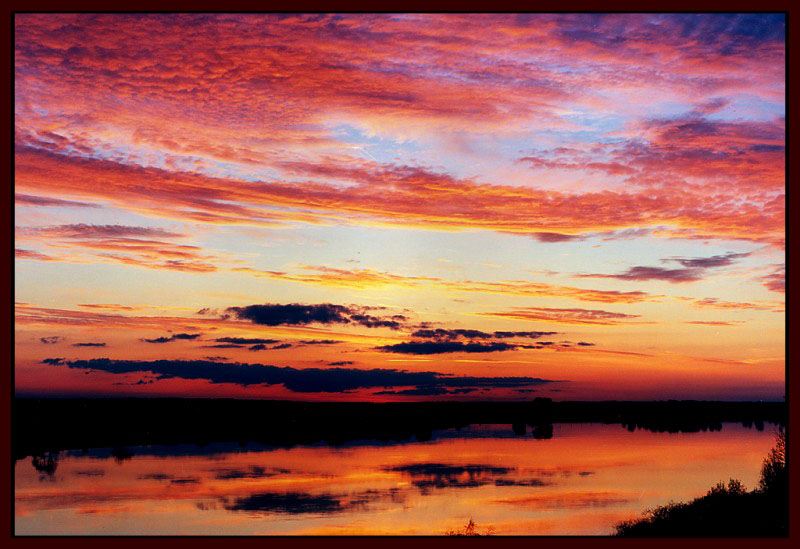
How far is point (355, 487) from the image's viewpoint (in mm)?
38562

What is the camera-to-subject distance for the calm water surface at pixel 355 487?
29.7m

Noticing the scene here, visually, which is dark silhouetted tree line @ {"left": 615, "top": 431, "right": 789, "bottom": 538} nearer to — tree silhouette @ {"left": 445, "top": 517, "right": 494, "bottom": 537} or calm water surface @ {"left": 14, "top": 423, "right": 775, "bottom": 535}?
calm water surface @ {"left": 14, "top": 423, "right": 775, "bottom": 535}

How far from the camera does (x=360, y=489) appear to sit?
3806 cm

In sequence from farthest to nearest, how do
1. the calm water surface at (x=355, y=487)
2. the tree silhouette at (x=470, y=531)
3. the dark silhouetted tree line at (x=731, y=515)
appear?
the calm water surface at (x=355, y=487) < the tree silhouette at (x=470, y=531) < the dark silhouetted tree line at (x=731, y=515)

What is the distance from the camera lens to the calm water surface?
29.7 meters

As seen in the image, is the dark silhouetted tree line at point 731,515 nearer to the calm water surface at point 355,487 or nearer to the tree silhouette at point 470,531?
the calm water surface at point 355,487

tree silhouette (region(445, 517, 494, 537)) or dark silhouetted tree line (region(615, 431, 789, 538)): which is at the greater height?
dark silhouetted tree line (region(615, 431, 789, 538))

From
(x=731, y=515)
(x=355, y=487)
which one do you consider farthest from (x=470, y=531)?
(x=355, y=487)

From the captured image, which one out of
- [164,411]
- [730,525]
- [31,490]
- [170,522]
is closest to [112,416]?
[164,411]

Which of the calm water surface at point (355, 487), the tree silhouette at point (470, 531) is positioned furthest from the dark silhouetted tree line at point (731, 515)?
the tree silhouette at point (470, 531)

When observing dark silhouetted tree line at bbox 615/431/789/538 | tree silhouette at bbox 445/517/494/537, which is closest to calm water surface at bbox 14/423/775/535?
tree silhouette at bbox 445/517/494/537

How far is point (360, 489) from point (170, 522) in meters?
10.8

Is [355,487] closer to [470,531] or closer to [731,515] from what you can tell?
[470,531]

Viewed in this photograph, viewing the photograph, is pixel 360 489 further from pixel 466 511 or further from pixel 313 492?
pixel 466 511
